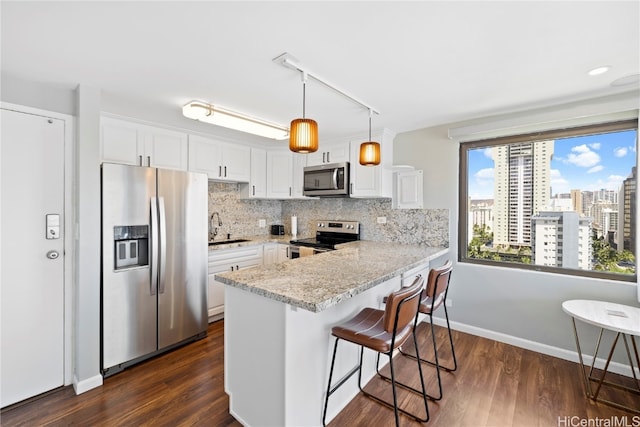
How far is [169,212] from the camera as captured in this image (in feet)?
8.48

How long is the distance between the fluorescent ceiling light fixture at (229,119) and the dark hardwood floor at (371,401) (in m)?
2.14

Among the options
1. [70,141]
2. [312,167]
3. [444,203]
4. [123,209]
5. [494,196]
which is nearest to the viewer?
[70,141]

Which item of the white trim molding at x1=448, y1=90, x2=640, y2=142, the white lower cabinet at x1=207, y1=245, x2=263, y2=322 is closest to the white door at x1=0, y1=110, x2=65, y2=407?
the white lower cabinet at x1=207, y1=245, x2=263, y2=322

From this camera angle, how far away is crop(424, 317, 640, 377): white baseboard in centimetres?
227

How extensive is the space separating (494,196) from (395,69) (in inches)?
73.4

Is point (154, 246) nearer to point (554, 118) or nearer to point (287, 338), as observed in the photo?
point (287, 338)

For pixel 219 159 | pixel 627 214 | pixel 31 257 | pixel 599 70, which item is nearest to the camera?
pixel 599 70

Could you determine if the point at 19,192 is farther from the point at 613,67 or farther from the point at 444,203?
the point at 613,67

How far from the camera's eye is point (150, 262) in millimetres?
2471

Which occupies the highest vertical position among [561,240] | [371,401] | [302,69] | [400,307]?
[302,69]

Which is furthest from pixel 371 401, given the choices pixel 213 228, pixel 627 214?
pixel 213 228

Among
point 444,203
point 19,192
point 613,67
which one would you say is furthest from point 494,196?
point 19,192

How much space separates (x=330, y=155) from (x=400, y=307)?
258 cm

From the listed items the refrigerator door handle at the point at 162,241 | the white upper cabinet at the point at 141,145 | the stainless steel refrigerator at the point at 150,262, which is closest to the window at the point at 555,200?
the stainless steel refrigerator at the point at 150,262
